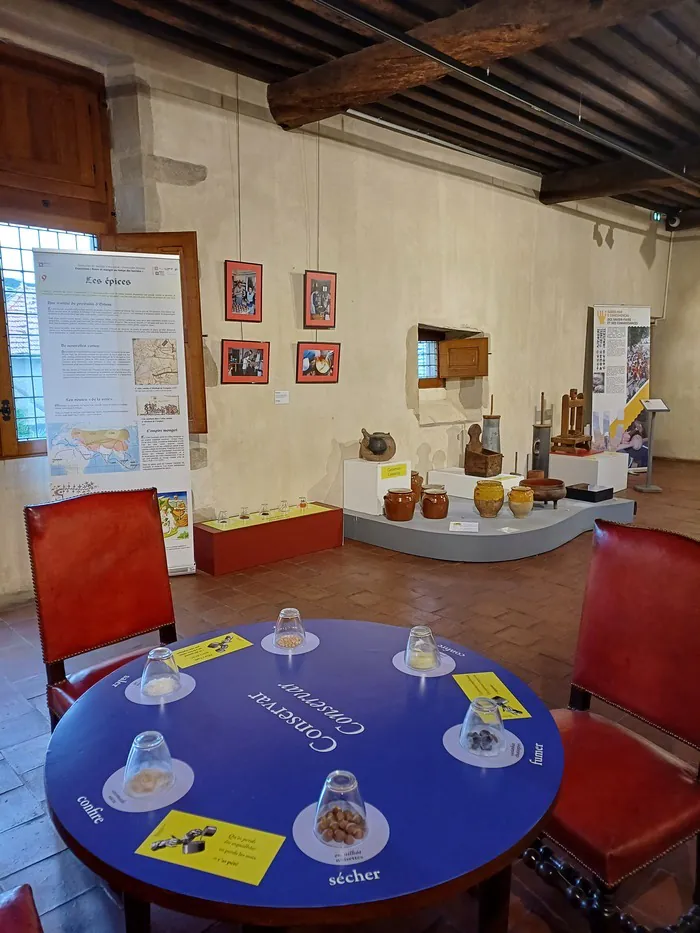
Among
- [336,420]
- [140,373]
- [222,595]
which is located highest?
[140,373]

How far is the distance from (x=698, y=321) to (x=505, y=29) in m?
7.89

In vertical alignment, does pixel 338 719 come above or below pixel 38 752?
above

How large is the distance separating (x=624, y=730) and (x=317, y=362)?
4.44m

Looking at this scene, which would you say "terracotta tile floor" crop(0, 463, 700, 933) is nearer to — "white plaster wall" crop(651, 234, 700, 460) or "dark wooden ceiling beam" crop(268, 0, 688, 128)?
"dark wooden ceiling beam" crop(268, 0, 688, 128)

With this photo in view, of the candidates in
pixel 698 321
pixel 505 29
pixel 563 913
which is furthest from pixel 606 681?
pixel 698 321

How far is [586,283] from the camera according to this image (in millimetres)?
9000

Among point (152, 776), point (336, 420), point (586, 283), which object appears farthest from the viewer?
point (586, 283)

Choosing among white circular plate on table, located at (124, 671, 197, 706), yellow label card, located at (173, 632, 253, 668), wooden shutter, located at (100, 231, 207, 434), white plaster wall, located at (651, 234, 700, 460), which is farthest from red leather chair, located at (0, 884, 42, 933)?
white plaster wall, located at (651, 234, 700, 460)

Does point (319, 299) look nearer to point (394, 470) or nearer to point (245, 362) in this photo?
point (245, 362)

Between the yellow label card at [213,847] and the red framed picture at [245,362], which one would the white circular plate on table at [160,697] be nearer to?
the yellow label card at [213,847]

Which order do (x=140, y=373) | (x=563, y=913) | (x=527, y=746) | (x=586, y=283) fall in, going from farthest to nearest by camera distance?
(x=586, y=283) → (x=140, y=373) → (x=563, y=913) → (x=527, y=746)

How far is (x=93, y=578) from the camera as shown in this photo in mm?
2207

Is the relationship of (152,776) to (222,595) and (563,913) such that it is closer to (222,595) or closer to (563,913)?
(563,913)

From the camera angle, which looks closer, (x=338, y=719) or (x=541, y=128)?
(x=338, y=719)
